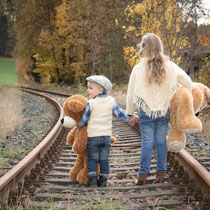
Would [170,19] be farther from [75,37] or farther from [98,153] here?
[75,37]

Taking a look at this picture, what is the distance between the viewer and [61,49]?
21.7 m

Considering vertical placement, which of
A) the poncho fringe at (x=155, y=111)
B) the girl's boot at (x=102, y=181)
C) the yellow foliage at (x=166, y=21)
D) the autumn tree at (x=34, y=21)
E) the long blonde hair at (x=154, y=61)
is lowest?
the girl's boot at (x=102, y=181)

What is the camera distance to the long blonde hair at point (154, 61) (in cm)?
316

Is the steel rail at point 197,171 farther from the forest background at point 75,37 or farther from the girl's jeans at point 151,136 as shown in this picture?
the forest background at point 75,37

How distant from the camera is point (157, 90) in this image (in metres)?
3.26

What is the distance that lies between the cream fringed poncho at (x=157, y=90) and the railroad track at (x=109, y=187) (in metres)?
0.83

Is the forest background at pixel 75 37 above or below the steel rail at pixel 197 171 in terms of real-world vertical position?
above

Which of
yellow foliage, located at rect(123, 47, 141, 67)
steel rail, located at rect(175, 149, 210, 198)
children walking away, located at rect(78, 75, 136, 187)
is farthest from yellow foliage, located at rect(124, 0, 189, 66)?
children walking away, located at rect(78, 75, 136, 187)

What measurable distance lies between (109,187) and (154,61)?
1.58 m

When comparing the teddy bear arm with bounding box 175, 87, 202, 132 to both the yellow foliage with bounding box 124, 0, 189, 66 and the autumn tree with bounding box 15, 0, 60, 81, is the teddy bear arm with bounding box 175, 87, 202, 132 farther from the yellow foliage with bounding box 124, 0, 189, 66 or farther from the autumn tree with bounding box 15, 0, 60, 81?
the autumn tree with bounding box 15, 0, 60, 81

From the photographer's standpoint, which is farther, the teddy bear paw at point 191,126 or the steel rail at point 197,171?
the teddy bear paw at point 191,126

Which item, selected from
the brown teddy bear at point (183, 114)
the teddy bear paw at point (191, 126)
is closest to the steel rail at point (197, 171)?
the brown teddy bear at point (183, 114)

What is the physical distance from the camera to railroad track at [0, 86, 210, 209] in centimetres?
277

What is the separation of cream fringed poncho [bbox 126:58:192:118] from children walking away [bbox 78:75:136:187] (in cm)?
33
